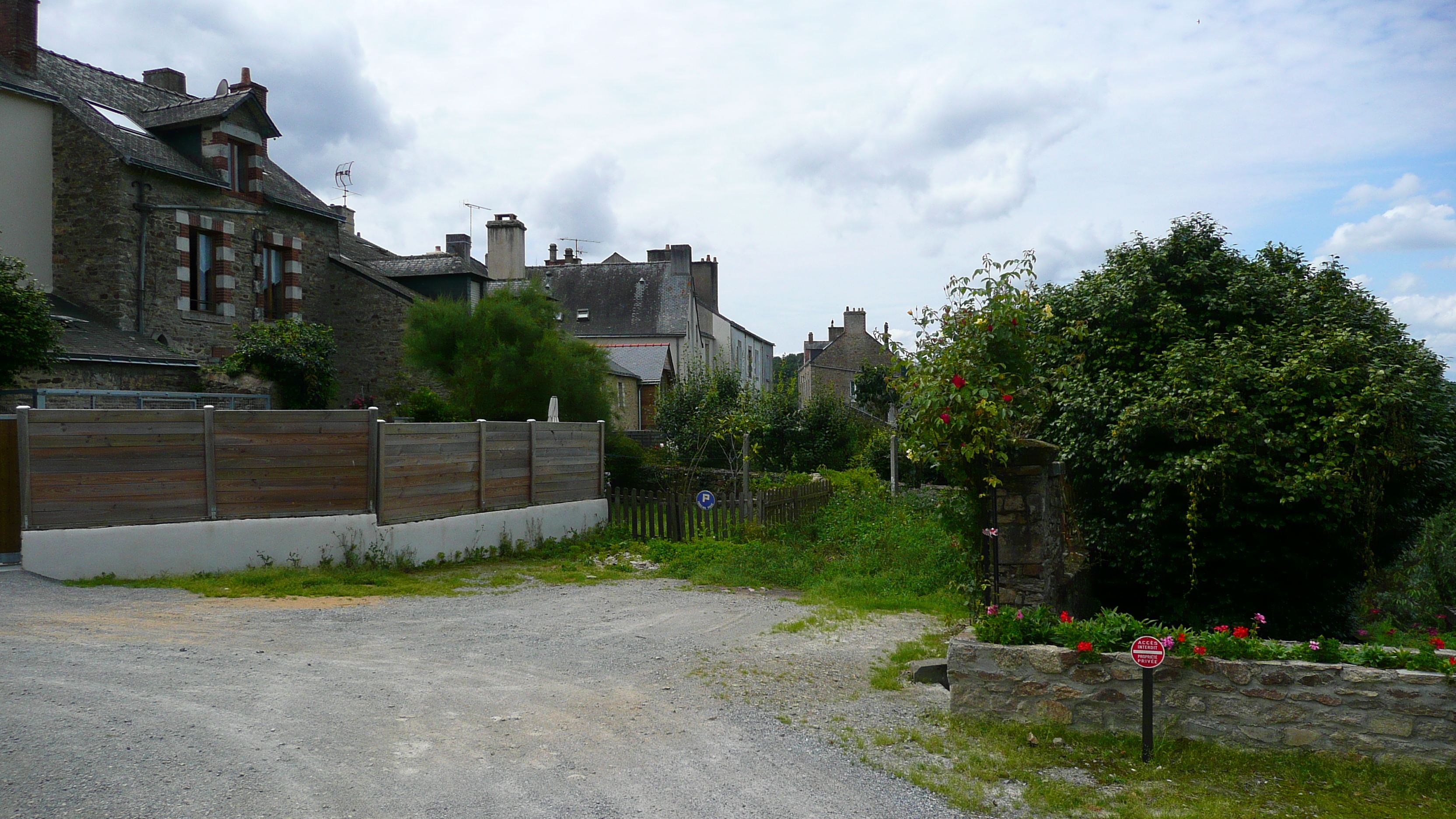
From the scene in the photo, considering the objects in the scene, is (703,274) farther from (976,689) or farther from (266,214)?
(976,689)

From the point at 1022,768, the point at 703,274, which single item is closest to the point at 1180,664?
the point at 1022,768

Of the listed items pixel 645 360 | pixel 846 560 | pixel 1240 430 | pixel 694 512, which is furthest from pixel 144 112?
pixel 1240 430

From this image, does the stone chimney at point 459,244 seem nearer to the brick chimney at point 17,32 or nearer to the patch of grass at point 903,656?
the brick chimney at point 17,32

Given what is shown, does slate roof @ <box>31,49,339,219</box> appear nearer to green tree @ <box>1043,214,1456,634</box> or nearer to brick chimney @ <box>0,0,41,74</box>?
brick chimney @ <box>0,0,41,74</box>

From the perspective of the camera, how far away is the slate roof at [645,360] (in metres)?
35.5

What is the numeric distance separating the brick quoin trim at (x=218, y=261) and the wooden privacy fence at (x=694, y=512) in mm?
11305

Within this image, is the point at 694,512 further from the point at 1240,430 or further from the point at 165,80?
the point at 165,80

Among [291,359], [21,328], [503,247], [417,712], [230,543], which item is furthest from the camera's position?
[503,247]

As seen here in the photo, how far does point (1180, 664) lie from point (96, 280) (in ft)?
69.8

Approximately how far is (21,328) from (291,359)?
5.80 m

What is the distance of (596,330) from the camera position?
141ft

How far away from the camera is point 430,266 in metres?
26.5

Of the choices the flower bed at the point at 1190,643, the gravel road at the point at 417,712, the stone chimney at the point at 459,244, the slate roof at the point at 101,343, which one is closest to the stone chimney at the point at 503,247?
the stone chimney at the point at 459,244

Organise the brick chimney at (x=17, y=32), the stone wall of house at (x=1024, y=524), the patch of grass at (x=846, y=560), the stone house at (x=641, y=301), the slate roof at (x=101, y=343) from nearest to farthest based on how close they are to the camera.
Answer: the stone wall of house at (x=1024, y=524) < the patch of grass at (x=846, y=560) < the slate roof at (x=101, y=343) < the brick chimney at (x=17, y=32) < the stone house at (x=641, y=301)
